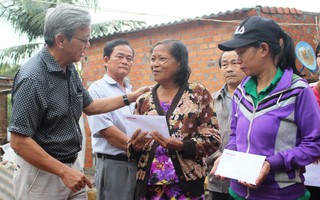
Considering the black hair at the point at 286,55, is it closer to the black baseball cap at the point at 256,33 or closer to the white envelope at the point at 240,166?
the black baseball cap at the point at 256,33

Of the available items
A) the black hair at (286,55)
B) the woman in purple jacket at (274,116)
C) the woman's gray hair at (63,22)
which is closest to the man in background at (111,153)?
the woman's gray hair at (63,22)

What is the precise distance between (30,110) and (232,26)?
465 centimetres

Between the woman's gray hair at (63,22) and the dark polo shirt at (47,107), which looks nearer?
the dark polo shirt at (47,107)

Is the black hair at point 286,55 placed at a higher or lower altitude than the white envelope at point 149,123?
higher

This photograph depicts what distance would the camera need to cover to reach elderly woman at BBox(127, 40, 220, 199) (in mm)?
2562

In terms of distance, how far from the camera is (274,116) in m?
2.10

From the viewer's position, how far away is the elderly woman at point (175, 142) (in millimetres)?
2562

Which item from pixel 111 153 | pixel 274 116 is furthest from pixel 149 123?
pixel 111 153

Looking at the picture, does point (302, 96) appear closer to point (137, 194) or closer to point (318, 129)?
point (318, 129)

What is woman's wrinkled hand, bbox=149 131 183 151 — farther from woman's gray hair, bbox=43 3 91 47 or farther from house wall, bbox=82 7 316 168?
house wall, bbox=82 7 316 168

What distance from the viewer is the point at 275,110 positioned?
212 cm

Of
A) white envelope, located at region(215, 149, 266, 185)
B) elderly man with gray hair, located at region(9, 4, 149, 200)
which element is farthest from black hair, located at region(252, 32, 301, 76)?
elderly man with gray hair, located at region(9, 4, 149, 200)

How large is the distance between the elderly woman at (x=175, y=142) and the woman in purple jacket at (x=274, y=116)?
34cm

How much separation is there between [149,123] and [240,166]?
66cm
